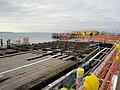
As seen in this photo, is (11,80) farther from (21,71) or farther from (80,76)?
(80,76)

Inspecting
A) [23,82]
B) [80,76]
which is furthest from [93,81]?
[23,82]

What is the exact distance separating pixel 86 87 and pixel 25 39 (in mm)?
18447

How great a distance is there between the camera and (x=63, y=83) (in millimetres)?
5074

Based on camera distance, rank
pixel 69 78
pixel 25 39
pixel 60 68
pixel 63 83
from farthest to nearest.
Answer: pixel 25 39 → pixel 60 68 → pixel 69 78 → pixel 63 83

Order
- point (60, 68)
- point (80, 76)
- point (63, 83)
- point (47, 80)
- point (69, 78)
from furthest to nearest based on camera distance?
point (60, 68), point (47, 80), point (69, 78), point (63, 83), point (80, 76)

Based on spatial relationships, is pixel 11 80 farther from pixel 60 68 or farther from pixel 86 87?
pixel 86 87

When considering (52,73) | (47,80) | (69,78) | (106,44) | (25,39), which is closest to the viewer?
(69,78)

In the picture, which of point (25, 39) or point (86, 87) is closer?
point (86, 87)

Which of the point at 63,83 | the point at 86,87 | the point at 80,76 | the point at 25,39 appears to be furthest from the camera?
the point at 25,39

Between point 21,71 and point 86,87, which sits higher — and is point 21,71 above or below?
below

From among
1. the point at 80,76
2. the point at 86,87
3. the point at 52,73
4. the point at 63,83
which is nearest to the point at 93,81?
the point at 86,87

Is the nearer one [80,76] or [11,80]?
[80,76]

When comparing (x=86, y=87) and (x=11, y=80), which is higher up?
(x=86, y=87)

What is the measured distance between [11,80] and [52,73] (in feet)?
5.63
